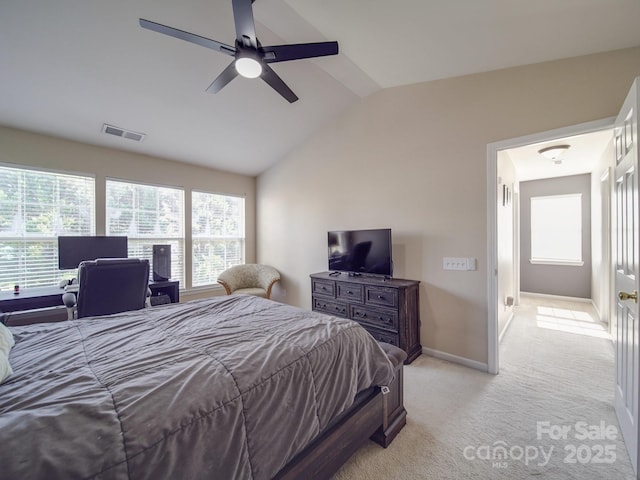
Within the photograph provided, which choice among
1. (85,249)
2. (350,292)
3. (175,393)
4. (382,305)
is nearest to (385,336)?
(382,305)

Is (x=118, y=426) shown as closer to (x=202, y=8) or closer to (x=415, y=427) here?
(x=415, y=427)

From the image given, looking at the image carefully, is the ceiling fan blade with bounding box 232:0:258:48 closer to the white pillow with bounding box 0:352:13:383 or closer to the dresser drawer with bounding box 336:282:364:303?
the white pillow with bounding box 0:352:13:383

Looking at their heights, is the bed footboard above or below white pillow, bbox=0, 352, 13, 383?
below

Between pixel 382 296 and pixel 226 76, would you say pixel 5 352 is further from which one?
pixel 382 296

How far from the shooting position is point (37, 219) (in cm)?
318

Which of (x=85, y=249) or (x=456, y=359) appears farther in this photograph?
(x=85, y=249)

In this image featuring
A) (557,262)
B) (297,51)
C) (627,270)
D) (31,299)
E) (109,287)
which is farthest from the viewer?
(557,262)

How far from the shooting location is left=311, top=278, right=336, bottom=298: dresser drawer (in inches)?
136

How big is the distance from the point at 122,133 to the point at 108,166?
1.90 feet

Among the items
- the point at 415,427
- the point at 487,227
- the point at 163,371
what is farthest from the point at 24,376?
the point at 487,227

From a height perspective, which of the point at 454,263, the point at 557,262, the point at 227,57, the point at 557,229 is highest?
the point at 227,57

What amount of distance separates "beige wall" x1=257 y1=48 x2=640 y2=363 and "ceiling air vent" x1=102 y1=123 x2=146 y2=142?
2.39 metres

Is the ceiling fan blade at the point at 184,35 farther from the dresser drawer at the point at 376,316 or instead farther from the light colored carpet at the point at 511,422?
the light colored carpet at the point at 511,422

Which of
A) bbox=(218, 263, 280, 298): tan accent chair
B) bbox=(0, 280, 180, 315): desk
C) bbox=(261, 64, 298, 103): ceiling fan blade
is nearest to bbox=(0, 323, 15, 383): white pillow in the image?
bbox=(0, 280, 180, 315): desk
